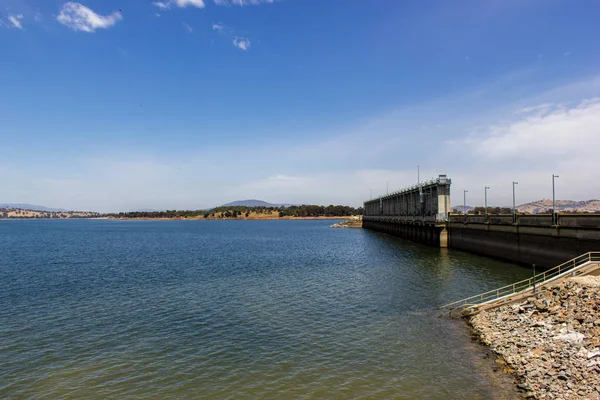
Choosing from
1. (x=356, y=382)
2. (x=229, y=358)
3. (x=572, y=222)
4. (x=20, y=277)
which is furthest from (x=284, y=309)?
(x=20, y=277)

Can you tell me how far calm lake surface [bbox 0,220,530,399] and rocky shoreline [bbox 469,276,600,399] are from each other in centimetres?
132

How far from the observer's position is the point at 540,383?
51.6ft

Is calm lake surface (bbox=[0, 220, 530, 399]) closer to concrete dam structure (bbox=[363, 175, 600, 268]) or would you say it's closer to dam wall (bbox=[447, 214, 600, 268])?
dam wall (bbox=[447, 214, 600, 268])

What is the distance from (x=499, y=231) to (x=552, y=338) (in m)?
39.5

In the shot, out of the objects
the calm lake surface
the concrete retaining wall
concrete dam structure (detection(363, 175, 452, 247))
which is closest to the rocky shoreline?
the calm lake surface

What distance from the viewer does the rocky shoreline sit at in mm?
15273

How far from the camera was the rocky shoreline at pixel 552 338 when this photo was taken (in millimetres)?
15273

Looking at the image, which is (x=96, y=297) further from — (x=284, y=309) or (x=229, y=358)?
(x=229, y=358)

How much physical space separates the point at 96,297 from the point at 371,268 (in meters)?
33.0

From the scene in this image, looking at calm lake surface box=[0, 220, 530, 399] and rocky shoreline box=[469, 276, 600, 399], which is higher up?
rocky shoreline box=[469, 276, 600, 399]

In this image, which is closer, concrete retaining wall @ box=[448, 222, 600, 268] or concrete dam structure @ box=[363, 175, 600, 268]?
concrete retaining wall @ box=[448, 222, 600, 268]

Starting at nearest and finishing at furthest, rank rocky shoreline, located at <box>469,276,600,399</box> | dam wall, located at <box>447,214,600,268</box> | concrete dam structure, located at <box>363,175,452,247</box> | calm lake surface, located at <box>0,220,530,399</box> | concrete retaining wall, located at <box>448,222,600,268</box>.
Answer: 1. rocky shoreline, located at <box>469,276,600,399</box>
2. calm lake surface, located at <box>0,220,530,399</box>
3. dam wall, located at <box>447,214,600,268</box>
4. concrete retaining wall, located at <box>448,222,600,268</box>
5. concrete dam structure, located at <box>363,175,452,247</box>

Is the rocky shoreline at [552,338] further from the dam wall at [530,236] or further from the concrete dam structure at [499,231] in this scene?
the concrete dam structure at [499,231]

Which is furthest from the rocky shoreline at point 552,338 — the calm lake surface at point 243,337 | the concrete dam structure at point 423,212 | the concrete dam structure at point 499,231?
the concrete dam structure at point 423,212
